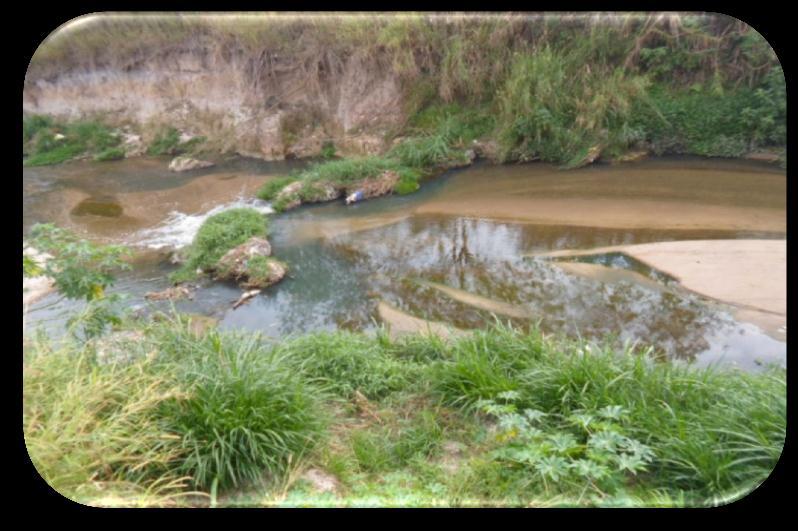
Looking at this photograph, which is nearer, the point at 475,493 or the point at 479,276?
the point at 475,493

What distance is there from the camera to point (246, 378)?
8.51 ft

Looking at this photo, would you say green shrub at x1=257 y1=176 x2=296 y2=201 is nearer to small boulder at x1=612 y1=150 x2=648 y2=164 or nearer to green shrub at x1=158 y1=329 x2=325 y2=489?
green shrub at x1=158 y1=329 x2=325 y2=489

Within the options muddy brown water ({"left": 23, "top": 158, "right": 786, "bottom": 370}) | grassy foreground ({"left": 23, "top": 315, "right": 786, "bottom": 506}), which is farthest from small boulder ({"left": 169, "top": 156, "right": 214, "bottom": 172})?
grassy foreground ({"left": 23, "top": 315, "right": 786, "bottom": 506})

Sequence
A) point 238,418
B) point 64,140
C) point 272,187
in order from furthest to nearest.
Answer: point 272,187 < point 64,140 < point 238,418

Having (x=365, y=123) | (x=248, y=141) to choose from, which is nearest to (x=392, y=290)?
(x=365, y=123)

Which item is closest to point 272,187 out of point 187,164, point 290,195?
point 290,195

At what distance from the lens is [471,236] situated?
526 centimetres

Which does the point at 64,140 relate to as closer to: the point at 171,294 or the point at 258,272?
the point at 171,294

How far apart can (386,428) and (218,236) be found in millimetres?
3931

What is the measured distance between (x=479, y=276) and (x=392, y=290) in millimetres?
1170

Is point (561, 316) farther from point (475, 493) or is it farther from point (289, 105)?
point (289, 105)

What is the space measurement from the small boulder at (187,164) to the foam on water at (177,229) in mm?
499

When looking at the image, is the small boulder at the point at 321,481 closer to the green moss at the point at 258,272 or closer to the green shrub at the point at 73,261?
the green shrub at the point at 73,261

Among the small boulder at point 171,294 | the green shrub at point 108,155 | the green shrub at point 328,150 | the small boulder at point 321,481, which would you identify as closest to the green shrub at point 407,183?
the green shrub at point 328,150
